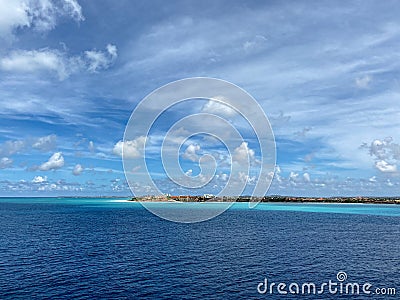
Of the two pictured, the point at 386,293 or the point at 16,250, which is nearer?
the point at 386,293

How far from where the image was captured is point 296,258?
76250 mm

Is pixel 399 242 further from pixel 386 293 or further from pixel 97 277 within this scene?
pixel 97 277

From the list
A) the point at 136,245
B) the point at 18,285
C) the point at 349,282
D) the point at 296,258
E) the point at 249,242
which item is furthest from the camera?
→ the point at 249,242

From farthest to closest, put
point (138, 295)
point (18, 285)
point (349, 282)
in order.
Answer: point (349, 282), point (18, 285), point (138, 295)

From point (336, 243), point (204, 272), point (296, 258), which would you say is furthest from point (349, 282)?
point (336, 243)

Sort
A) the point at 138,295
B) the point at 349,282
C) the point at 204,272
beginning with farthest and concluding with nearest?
the point at 204,272, the point at 349,282, the point at 138,295

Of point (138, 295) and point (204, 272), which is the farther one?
point (204, 272)

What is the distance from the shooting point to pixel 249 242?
9944 centimetres

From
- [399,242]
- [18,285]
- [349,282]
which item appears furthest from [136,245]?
[399,242]

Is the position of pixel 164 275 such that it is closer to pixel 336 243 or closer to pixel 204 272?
pixel 204 272

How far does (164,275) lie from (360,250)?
53.4 metres

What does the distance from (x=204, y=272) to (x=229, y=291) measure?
37.1ft

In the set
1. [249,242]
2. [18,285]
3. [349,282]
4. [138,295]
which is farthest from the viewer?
[249,242]

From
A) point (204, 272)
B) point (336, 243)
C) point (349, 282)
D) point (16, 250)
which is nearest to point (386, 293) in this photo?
point (349, 282)
